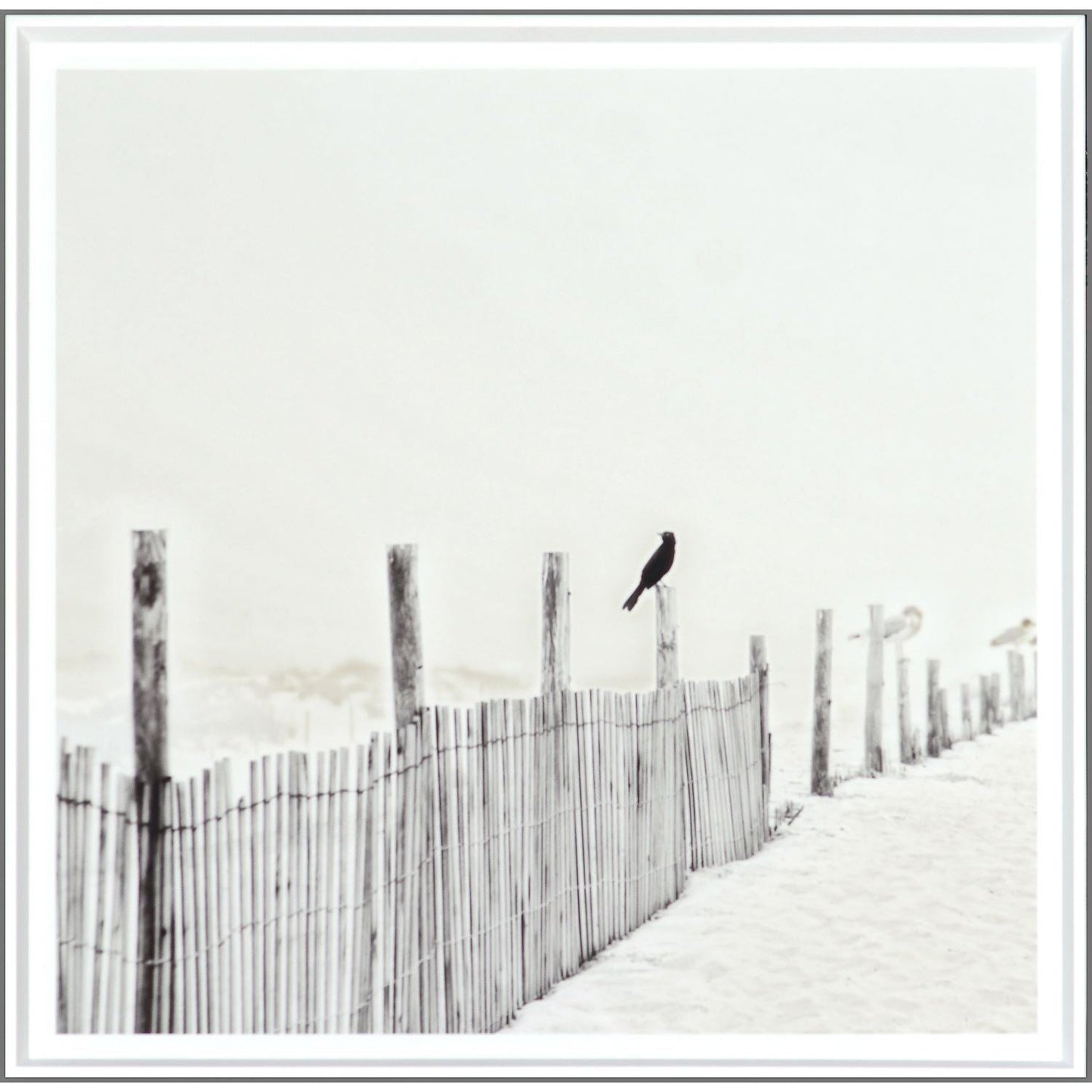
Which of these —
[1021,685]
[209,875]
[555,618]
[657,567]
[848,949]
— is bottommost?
[848,949]

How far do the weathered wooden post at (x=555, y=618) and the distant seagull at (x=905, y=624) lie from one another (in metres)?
1.59

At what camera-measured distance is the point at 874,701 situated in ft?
22.4

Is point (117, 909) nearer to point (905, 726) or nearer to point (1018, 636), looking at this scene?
point (1018, 636)

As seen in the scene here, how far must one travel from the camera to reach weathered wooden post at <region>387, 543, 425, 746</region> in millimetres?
3197

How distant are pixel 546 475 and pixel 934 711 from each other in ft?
11.8

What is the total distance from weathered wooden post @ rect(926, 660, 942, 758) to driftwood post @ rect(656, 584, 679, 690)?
2291mm

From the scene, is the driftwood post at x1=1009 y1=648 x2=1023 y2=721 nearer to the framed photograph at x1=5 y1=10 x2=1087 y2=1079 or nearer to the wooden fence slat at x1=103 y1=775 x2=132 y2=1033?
the framed photograph at x1=5 y1=10 x2=1087 y2=1079

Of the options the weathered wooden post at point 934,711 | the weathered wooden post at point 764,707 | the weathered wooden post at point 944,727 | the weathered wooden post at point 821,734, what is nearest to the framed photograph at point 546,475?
the weathered wooden post at point 764,707

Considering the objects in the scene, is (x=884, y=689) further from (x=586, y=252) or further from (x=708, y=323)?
(x=586, y=252)

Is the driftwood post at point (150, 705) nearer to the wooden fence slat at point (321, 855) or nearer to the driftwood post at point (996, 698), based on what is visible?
the wooden fence slat at point (321, 855)

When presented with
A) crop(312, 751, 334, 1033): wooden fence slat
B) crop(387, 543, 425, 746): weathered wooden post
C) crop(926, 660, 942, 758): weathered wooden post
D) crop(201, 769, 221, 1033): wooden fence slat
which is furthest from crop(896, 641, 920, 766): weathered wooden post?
crop(201, 769, 221, 1033): wooden fence slat

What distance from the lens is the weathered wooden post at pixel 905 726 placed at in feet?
21.8

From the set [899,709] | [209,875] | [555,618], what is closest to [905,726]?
[899,709]

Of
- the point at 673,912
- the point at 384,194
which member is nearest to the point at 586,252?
the point at 384,194
